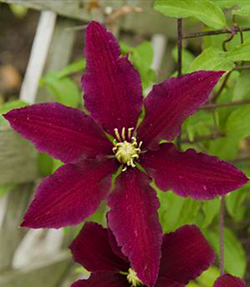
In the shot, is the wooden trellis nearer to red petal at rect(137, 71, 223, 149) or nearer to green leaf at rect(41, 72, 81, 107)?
green leaf at rect(41, 72, 81, 107)

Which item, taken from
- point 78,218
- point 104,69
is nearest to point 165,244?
point 78,218

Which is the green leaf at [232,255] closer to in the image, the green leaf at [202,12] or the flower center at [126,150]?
the flower center at [126,150]

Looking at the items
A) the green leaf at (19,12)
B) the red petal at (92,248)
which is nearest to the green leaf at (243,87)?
the red petal at (92,248)

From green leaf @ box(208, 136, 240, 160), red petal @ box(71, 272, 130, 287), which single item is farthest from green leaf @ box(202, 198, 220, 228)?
red petal @ box(71, 272, 130, 287)

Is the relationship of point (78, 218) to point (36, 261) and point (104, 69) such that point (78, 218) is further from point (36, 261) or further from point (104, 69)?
point (36, 261)

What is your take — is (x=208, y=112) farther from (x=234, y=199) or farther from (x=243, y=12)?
(x=243, y=12)

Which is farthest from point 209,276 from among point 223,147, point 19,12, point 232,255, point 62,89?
point 19,12
